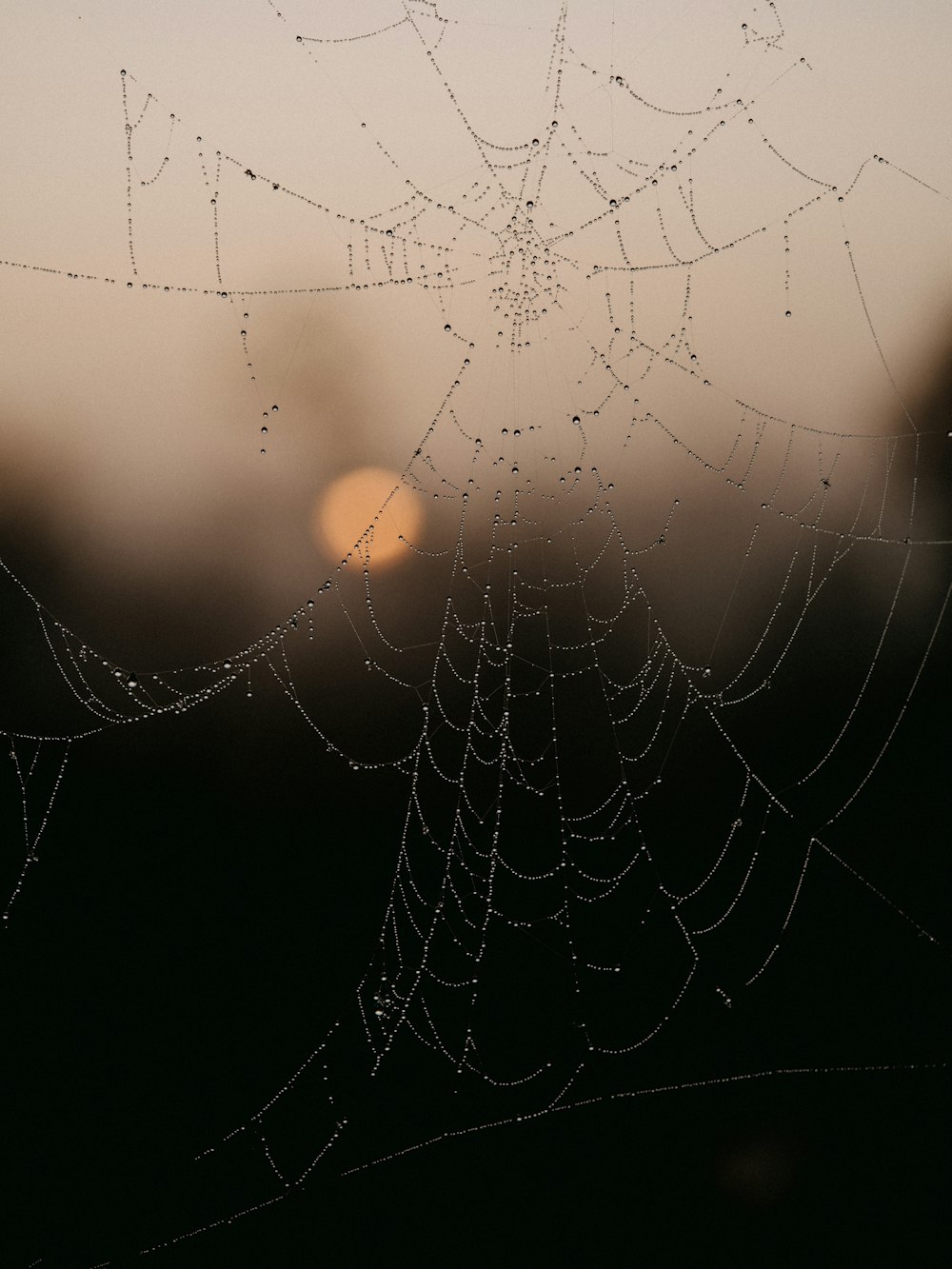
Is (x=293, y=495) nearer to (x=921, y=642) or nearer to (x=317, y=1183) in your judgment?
(x=317, y=1183)

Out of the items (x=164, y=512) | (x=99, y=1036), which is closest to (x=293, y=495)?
(x=164, y=512)

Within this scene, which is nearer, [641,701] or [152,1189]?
[152,1189]

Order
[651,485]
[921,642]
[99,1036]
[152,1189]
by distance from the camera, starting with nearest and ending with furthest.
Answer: [152,1189]
[99,1036]
[651,485]
[921,642]

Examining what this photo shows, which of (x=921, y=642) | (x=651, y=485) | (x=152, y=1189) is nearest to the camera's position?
(x=152, y=1189)

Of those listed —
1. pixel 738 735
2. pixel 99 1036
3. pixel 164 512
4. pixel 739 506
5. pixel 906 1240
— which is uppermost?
pixel 164 512

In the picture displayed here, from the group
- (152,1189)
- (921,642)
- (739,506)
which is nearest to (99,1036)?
(152,1189)

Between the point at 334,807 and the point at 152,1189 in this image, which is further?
the point at 334,807

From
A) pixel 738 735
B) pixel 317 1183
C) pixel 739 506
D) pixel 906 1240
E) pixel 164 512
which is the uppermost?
pixel 164 512

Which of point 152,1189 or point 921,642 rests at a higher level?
point 921,642

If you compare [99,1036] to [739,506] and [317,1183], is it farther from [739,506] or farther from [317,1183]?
[739,506]
